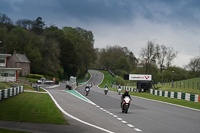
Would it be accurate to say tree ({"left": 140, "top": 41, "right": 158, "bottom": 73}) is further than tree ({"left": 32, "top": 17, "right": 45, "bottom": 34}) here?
No

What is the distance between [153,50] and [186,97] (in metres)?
53.9

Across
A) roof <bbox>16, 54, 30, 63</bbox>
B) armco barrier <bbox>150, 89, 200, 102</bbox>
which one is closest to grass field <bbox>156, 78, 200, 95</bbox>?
armco barrier <bbox>150, 89, 200, 102</bbox>

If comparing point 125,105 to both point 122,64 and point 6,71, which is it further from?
point 122,64

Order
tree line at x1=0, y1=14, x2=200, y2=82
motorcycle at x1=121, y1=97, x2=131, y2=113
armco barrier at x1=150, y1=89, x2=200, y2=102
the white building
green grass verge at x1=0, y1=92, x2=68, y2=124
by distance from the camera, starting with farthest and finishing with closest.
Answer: tree line at x1=0, y1=14, x2=200, y2=82, the white building, armco barrier at x1=150, y1=89, x2=200, y2=102, motorcycle at x1=121, y1=97, x2=131, y2=113, green grass verge at x1=0, y1=92, x2=68, y2=124

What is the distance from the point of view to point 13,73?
73312 mm

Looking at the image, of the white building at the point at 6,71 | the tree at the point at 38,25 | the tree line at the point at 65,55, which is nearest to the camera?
the white building at the point at 6,71

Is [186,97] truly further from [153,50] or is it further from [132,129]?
[153,50]

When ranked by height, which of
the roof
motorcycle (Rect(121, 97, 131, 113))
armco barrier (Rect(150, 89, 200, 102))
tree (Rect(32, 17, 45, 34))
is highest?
tree (Rect(32, 17, 45, 34))

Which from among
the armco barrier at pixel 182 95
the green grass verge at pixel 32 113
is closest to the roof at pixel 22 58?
the armco barrier at pixel 182 95

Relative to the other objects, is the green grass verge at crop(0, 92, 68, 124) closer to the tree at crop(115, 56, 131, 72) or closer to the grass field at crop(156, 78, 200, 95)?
the grass field at crop(156, 78, 200, 95)

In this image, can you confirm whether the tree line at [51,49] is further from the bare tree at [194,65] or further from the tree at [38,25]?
the bare tree at [194,65]

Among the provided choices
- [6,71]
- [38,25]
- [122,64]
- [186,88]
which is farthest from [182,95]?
[38,25]

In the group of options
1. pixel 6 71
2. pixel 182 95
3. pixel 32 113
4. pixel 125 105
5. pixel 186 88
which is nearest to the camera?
pixel 32 113

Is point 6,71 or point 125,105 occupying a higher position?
point 6,71
